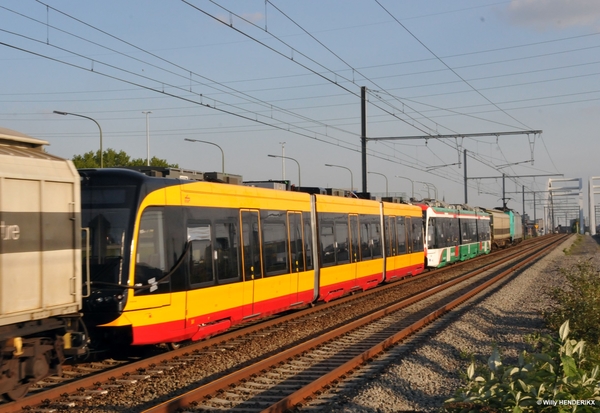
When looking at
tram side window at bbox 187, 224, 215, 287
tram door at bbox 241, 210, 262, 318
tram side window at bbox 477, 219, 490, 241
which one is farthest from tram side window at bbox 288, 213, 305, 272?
tram side window at bbox 477, 219, 490, 241

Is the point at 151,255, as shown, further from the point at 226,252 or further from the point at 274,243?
the point at 274,243

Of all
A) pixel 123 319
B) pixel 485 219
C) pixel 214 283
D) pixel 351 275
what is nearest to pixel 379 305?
pixel 351 275

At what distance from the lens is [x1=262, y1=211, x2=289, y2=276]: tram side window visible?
47.3 feet

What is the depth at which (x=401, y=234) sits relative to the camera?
84.4 ft

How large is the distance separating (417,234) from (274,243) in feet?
47.5

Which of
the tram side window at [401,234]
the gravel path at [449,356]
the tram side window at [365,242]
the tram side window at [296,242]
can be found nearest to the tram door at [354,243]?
the tram side window at [365,242]

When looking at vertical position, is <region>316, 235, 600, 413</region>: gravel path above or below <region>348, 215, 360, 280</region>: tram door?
below

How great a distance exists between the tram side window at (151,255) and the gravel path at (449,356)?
3429mm

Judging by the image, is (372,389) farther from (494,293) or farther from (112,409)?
(494,293)

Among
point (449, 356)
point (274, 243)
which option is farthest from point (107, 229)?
point (449, 356)

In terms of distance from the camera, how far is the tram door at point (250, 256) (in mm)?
13391

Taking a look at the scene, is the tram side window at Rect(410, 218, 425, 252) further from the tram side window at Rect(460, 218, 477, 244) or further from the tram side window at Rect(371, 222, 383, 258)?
the tram side window at Rect(460, 218, 477, 244)

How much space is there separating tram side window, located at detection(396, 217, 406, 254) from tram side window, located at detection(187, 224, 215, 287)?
45.4 feet

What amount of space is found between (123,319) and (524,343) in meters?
A: 7.14
